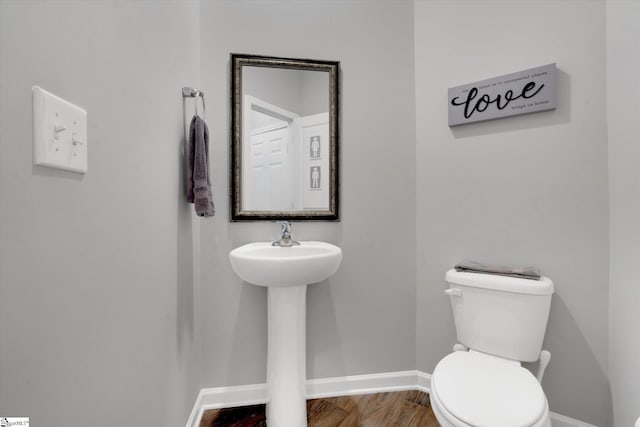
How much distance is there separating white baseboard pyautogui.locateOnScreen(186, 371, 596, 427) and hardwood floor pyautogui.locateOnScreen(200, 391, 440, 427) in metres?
0.03

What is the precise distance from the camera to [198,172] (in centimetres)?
125

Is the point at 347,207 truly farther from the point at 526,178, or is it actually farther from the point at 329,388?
the point at 329,388

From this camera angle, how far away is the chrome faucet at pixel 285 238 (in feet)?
4.93

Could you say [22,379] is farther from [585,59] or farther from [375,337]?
[585,59]

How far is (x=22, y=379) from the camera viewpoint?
48cm

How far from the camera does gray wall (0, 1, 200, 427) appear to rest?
0.47m

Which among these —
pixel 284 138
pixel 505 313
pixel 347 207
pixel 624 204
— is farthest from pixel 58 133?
pixel 624 204

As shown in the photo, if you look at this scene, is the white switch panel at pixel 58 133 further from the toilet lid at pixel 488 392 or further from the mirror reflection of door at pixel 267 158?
the toilet lid at pixel 488 392

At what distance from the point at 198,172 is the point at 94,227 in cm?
62

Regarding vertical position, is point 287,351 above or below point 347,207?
below

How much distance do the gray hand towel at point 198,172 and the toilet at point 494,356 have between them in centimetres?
114

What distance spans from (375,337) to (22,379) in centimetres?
155

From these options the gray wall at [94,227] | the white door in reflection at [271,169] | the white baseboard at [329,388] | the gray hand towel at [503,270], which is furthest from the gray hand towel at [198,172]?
the gray hand towel at [503,270]

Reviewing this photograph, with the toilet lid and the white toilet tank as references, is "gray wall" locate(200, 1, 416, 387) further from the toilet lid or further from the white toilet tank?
the toilet lid
